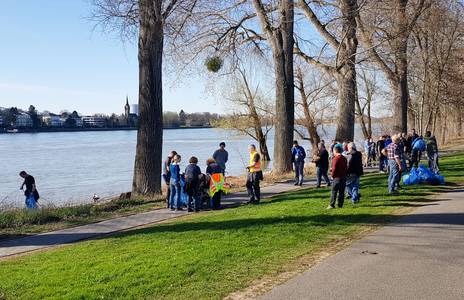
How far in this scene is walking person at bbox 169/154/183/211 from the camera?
14.3 m

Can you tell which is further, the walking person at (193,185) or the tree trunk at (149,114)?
the tree trunk at (149,114)

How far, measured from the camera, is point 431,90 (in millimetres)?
41250

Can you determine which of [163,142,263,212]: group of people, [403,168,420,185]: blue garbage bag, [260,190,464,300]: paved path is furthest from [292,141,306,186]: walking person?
[260,190,464,300]: paved path

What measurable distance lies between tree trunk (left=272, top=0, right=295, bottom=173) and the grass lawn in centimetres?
879

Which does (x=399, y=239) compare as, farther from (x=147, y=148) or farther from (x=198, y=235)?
(x=147, y=148)

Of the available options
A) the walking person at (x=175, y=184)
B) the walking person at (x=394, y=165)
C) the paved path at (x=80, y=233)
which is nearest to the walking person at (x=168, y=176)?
the walking person at (x=175, y=184)

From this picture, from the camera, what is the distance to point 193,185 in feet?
45.9

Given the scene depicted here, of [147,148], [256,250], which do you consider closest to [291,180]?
[147,148]

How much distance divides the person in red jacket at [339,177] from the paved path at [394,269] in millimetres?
2751

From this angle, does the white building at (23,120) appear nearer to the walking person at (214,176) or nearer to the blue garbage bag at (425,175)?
the walking person at (214,176)

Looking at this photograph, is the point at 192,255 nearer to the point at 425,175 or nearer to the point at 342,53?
the point at 425,175

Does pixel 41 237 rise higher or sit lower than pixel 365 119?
lower

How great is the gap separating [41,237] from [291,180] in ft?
35.5

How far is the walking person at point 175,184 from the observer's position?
14336mm
